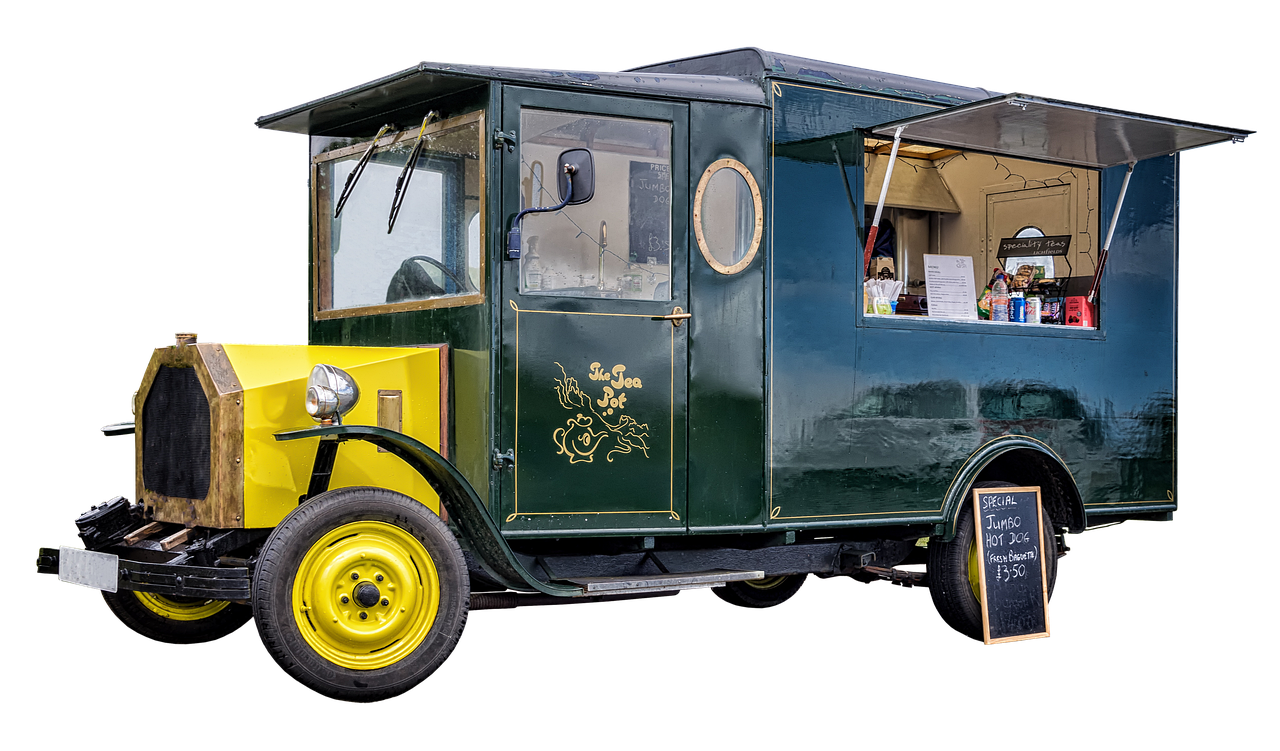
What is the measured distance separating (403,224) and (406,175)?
12.1 inches

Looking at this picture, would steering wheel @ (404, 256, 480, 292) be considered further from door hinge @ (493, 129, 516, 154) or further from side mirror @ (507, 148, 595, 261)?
door hinge @ (493, 129, 516, 154)

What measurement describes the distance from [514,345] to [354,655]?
1.46m

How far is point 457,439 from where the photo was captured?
5.96m

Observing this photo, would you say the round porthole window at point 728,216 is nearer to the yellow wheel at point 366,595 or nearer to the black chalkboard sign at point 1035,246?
the yellow wheel at point 366,595

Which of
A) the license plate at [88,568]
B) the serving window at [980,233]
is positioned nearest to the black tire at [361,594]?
the license plate at [88,568]

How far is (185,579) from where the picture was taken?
17.3 feet

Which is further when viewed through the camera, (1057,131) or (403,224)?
(1057,131)

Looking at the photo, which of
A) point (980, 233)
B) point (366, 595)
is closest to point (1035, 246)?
point (980, 233)

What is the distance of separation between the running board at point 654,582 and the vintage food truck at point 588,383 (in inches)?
0.7

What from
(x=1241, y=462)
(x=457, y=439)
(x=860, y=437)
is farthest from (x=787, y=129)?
(x=1241, y=462)

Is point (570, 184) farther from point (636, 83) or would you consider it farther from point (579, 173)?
point (636, 83)

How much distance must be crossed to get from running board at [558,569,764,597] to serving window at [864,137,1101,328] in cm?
190

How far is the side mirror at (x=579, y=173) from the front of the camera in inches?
221

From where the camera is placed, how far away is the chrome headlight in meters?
5.37
